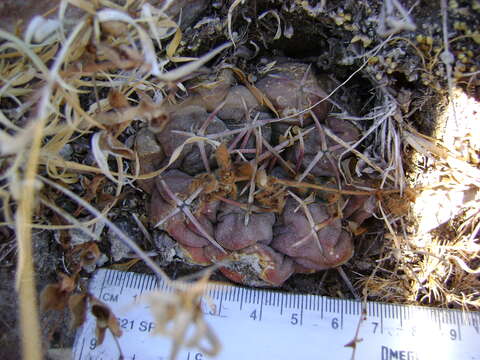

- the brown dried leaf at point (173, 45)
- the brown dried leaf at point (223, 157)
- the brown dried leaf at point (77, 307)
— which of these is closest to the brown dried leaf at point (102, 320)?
the brown dried leaf at point (77, 307)

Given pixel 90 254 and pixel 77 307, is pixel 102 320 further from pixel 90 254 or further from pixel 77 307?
pixel 90 254

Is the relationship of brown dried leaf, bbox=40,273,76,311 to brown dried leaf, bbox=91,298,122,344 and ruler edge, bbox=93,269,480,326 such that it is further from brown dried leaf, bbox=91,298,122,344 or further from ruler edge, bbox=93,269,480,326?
ruler edge, bbox=93,269,480,326

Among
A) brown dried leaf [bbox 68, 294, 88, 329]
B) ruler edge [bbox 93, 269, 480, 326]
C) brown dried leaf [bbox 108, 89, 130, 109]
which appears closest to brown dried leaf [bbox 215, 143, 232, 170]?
brown dried leaf [bbox 108, 89, 130, 109]

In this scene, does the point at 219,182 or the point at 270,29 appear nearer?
the point at 219,182

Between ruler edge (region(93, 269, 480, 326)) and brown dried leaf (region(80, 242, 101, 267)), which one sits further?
ruler edge (region(93, 269, 480, 326))

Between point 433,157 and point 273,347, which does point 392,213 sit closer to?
point 433,157

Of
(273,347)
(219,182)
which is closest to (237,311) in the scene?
(273,347)

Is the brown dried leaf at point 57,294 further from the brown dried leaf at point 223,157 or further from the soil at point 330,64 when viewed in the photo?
the brown dried leaf at point 223,157
